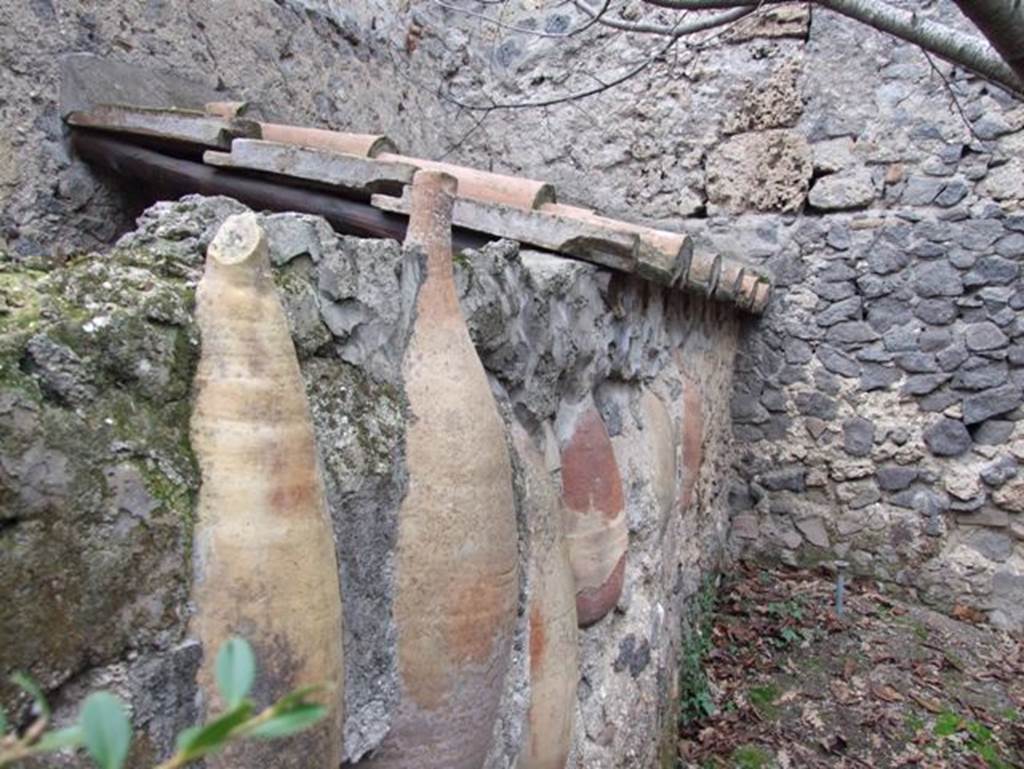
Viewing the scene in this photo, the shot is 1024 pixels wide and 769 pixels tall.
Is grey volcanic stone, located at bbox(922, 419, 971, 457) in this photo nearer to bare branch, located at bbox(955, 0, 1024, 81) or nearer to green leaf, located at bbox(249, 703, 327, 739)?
bare branch, located at bbox(955, 0, 1024, 81)

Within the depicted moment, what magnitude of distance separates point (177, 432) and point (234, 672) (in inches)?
20.4

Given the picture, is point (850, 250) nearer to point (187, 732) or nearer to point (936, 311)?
point (936, 311)

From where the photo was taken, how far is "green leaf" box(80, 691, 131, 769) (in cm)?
25

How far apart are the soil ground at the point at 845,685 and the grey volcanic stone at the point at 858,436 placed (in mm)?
597

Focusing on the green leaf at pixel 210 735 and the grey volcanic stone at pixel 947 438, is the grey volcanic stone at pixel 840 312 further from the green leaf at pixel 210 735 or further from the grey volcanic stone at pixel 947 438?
the green leaf at pixel 210 735

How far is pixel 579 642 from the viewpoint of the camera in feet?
5.17

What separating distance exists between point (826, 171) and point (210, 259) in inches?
139

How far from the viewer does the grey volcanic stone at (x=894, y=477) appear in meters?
3.55

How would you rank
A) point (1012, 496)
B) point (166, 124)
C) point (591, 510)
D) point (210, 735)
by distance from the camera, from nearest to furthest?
point (210, 735) → point (591, 510) → point (166, 124) → point (1012, 496)

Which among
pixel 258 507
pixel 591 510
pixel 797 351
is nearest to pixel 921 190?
pixel 797 351

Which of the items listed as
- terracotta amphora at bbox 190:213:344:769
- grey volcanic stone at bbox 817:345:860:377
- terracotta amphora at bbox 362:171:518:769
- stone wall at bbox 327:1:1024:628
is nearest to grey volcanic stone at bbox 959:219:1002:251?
stone wall at bbox 327:1:1024:628

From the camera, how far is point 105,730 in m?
0.26

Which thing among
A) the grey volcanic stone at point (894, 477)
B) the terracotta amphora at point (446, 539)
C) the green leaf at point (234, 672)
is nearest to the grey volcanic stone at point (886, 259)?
the grey volcanic stone at point (894, 477)

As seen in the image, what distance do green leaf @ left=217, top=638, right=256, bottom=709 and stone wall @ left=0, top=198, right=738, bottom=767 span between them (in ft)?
1.33
